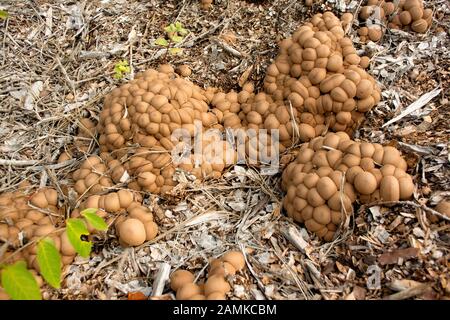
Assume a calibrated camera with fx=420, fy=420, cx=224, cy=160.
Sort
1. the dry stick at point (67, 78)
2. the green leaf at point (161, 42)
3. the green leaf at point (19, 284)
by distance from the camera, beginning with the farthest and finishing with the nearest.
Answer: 1. the green leaf at point (161, 42)
2. the dry stick at point (67, 78)
3. the green leaf at point (19, 284)

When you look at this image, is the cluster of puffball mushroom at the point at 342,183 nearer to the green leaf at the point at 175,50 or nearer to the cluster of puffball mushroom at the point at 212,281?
the cluster of puffball mushroom at the point at 212,281

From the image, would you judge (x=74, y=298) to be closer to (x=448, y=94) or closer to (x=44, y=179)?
(x=44, y=179)

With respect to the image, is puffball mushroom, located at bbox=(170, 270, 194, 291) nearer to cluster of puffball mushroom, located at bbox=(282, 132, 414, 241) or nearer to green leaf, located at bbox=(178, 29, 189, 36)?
cluster of puffball mushroom, located at bbox=(282, 132, 414, 241)

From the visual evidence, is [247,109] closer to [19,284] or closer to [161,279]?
[161,279]

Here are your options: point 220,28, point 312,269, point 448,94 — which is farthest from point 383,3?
point 312,269

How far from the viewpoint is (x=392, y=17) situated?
3828 millimetres

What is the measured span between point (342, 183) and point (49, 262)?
1.82m

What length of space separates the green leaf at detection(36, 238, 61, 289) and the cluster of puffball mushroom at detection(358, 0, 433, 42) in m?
3.11

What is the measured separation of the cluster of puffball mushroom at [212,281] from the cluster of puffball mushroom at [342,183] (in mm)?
574

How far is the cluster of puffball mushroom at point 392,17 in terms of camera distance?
377 centimetres

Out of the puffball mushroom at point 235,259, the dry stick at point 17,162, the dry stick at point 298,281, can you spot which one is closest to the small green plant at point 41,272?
the puffball mushroom at point 235,259

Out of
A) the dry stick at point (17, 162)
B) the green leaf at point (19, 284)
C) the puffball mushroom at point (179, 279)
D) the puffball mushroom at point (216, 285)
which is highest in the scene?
the green leaf at point (19, 284)

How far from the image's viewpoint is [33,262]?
8.65ft

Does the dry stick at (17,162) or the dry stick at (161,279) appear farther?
the dry stick at (17,162)
